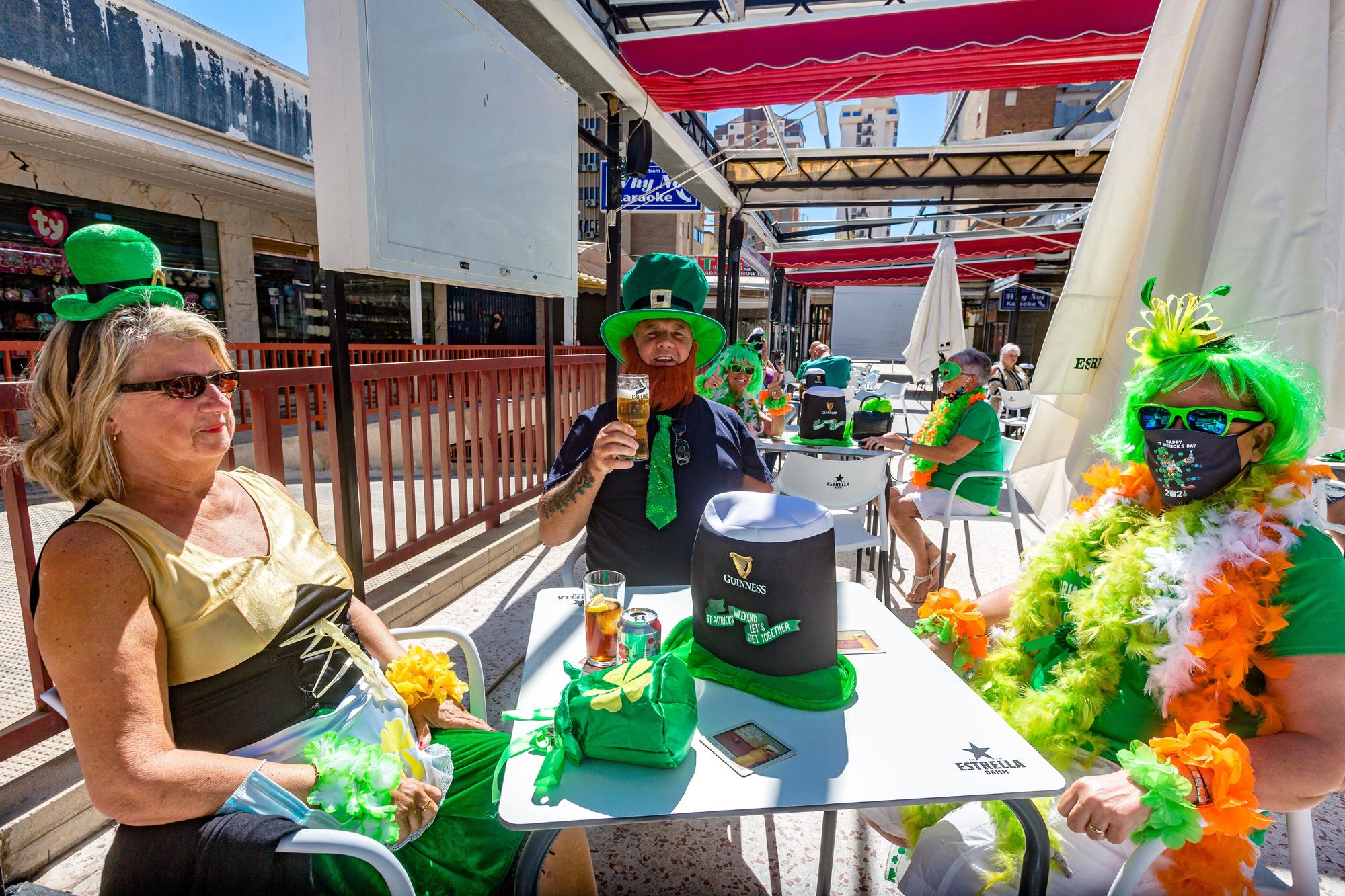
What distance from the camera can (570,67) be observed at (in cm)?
486

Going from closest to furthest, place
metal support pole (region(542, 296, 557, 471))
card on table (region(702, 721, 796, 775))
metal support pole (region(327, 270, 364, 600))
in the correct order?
card on table (region(702, 721, 796, 775)), metal support pole (region(327, 270, 364, 600)), metal support pole (region(542, 296, 557, 471))

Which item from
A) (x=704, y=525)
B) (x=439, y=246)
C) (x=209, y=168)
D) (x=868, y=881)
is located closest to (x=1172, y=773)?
(x=704, y=525)

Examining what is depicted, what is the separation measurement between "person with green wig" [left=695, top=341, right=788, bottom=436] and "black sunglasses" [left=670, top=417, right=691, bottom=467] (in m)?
2.96

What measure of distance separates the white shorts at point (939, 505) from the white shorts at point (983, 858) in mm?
2550

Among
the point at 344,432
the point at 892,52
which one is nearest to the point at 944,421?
the point at 892,52

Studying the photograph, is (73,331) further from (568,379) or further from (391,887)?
(568,379)

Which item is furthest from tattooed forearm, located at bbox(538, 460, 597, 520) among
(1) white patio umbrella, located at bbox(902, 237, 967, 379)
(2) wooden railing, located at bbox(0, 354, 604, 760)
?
(1) white patio umbrella, located at bbox(902, 237, 967, 379)

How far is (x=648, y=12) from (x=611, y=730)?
516 centimetres

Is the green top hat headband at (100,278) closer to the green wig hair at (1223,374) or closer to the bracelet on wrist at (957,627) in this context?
the bracelet on wrist at (957,627)

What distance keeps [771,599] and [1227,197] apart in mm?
1580

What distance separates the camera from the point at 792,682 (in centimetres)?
133

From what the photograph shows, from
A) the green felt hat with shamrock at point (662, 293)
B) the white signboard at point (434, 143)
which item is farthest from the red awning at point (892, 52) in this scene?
the green felt hat with shamrock at point (662, 293)

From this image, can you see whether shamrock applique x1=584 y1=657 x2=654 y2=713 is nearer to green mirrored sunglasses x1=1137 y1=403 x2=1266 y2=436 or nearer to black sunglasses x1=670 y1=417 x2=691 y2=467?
black sunglasses x1=670 y1=417 x2=691 y2=467

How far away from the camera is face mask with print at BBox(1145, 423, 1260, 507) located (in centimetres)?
145
